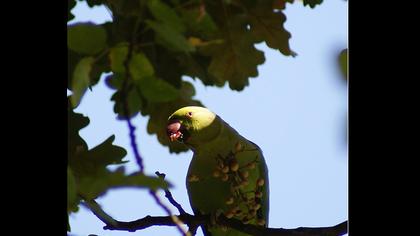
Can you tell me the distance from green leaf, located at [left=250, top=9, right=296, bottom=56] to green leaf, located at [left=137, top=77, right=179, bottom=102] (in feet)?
1.74

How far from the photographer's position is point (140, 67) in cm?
91

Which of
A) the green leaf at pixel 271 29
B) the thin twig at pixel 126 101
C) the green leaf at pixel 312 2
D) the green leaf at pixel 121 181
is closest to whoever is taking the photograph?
the green leaf at pixel 121 181

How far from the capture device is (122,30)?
3.28 ft

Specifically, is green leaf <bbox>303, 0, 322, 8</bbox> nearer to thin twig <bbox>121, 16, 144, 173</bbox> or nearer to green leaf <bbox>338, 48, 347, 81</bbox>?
green leaf <bbox>338, 48, 347, 81</bbox>

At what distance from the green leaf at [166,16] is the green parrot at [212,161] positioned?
132cm

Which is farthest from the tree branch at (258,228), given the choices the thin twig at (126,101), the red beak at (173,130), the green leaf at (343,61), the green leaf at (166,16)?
the green leaf at (166,16)

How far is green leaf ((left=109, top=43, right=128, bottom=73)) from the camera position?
93 cm

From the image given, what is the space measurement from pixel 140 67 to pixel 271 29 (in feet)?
2.29

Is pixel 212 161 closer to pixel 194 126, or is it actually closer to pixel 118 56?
pixel 194 126

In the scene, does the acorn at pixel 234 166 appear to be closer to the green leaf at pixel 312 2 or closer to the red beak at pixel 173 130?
the red beak at pixel 173 130

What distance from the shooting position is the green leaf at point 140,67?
0.91m
